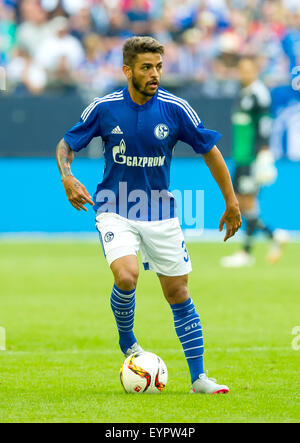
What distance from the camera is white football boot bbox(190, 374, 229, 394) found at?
597 centimetres

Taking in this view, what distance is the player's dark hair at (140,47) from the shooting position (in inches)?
240

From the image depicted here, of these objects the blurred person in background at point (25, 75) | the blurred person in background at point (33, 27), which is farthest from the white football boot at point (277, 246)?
the blurred person in background at point (33, 27)

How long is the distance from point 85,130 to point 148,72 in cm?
58

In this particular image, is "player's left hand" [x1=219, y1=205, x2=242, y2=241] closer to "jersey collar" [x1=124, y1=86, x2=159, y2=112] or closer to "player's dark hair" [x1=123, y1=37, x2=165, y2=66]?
"jersey collar" [x1=124, y1=86, x2=159, y2=112]

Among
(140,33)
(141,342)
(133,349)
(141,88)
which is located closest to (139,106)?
(141,88)

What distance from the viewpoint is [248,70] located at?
1414cm

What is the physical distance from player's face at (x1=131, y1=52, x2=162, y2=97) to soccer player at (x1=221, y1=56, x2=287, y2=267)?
797 centimetres

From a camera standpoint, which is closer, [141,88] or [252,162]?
[141,88]

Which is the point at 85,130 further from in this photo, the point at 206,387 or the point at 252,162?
the point at 252,162

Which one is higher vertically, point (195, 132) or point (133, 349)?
point (195, 132)

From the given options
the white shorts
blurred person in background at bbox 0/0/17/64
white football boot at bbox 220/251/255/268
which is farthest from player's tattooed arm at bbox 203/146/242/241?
Result: blurred person in background at bbox 0/0/17/64

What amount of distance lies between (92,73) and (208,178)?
319cm

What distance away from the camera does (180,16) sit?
66.1ft

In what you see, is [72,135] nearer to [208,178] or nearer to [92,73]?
[208,178]
